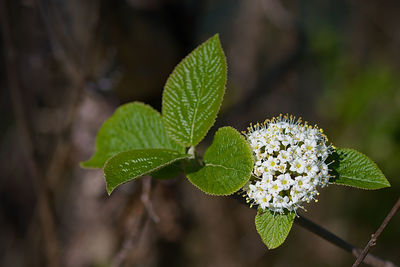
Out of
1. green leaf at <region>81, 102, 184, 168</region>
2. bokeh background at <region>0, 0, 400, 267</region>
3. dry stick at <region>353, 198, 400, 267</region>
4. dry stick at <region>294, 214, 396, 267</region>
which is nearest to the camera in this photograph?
dry stick at <region>353, 198, 400, 267</region>

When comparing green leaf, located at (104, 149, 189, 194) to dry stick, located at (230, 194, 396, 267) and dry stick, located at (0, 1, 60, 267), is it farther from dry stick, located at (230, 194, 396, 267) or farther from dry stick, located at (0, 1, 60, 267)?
dry stick, located at (0, 1, 60, 267)

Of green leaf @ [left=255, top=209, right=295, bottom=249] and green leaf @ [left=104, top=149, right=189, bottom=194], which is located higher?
green leaf @ [left=104, top=149, right=189, bottom=194]

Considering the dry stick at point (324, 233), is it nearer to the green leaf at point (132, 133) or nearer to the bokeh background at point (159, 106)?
the green leaf at point (132, 133)

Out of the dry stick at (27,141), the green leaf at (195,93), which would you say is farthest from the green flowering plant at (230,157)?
the dry stick at (27,141)

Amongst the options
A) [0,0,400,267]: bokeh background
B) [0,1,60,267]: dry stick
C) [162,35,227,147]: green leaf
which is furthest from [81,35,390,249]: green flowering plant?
[0,1,60,267]: dry stick

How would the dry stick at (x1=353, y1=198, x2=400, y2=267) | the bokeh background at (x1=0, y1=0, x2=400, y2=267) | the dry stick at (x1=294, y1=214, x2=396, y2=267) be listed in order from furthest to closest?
the bokeh background at (x1=0, y1=0, x2=400, y2=267) < the dry stick at (x1=294, y1=214, x2=396, y2=267) < the dry stick at (x1=353, y1=198, x2=400, y2=267)

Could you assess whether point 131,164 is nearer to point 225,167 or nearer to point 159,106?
point 225,167
